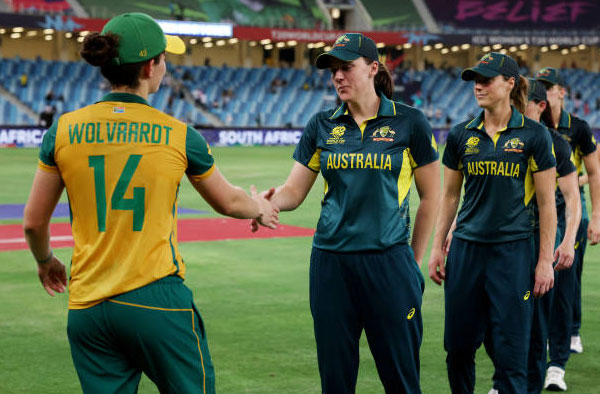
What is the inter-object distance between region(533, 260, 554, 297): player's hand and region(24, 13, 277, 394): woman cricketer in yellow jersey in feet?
7.91

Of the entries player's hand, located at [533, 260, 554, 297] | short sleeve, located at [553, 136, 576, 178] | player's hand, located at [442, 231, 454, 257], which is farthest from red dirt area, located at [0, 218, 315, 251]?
player's hand, located at [533, 260, 554, 297]

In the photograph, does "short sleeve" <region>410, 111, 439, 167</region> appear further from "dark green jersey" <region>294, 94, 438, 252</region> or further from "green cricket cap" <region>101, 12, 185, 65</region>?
"green cricket cap" <region>101, 12, 185, 65</region>

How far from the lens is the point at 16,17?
43000 mm

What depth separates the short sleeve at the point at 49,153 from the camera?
144 inches

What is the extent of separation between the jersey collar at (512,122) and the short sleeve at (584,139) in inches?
61.0

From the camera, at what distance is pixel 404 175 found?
465 cm

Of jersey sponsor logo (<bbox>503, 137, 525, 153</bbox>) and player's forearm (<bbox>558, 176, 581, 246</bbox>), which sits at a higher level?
jersey sponsor logo (<bbox>503, 137, 525, 153</bbox>)

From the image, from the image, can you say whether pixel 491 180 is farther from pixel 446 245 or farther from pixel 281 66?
pixel 281 66

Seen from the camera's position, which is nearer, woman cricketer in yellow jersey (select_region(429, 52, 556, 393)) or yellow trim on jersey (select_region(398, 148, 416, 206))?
yellow trim on jersey (select_region(398, 148, 416, 206))

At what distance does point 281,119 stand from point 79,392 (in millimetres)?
43315

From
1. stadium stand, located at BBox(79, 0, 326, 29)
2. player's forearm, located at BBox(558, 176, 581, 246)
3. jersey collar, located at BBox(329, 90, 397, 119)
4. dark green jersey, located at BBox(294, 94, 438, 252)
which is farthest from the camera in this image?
stadium stand, located at BBox(79, 0, 326, 29)

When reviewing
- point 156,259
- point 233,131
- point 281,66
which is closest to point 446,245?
point 156,259

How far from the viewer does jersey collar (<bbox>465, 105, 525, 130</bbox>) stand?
17.7 ft

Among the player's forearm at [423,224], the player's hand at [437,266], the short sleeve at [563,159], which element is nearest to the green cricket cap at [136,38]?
the player's forearm at [423,224]
